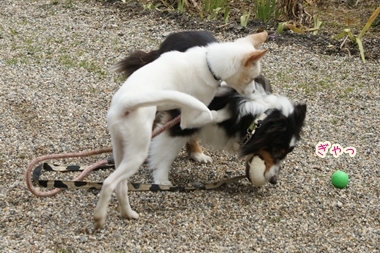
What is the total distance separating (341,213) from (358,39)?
319cm

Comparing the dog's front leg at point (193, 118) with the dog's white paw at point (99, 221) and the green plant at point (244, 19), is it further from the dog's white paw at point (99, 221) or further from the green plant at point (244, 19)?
the green plant at point (244, 19)

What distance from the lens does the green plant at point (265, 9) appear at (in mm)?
6801

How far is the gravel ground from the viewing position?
3139 mm

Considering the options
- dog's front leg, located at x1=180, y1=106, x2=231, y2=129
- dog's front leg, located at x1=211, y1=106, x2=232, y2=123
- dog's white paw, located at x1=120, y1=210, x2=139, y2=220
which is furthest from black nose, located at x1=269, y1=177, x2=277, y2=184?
dog's white paw, located at x1=120, y1=210, x2=139, y2=220

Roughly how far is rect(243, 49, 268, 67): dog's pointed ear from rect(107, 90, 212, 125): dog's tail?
663 mm

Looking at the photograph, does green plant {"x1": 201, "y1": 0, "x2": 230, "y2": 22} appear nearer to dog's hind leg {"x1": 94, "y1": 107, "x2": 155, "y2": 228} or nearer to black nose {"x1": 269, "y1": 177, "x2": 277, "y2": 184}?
black nose {"x1": 269, "y1": 177, "x2": 277, "y2": 184}

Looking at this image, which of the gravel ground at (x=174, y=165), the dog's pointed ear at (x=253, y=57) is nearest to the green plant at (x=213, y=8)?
the gravel ground at (x=174, y=165)

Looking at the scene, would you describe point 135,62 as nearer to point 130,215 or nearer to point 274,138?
point 274,138

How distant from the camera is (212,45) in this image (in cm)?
350

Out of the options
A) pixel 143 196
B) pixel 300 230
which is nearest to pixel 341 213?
pixel 300 230

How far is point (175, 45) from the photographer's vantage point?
3822mm

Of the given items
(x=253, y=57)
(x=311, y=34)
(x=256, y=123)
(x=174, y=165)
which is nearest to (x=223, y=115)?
(x=256, y=123)

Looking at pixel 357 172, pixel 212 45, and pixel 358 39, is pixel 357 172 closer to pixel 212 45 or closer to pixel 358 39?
pixel 212 45

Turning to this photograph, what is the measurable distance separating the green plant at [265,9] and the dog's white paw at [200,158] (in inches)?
124
